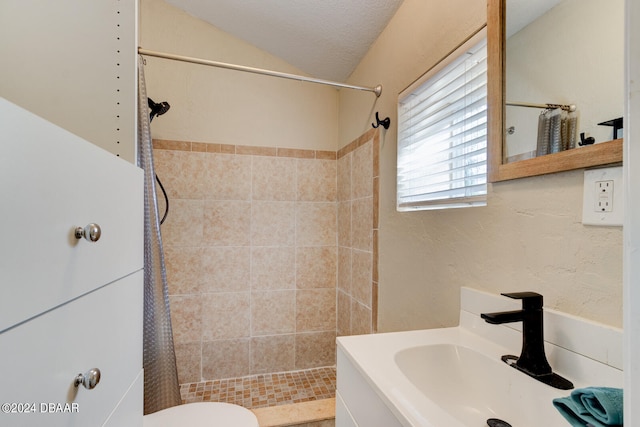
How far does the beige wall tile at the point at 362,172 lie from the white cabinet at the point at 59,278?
135cm

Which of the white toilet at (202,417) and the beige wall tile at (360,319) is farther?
the beige wall tile at (360,319)

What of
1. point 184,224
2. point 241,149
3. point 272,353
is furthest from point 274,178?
point 272,353

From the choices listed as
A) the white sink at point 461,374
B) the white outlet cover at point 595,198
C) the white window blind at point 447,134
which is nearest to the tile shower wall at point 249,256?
the white window blind at point 447,134

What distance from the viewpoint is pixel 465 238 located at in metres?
0.99

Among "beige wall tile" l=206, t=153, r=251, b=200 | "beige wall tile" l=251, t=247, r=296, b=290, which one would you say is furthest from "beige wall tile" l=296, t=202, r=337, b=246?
"beige wall tile" l=206, t=153, r=251, b=200

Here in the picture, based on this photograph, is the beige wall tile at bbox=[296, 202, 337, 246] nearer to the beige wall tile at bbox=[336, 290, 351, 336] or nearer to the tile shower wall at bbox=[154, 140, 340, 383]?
the tile shower wall at bbox=[154, 140, 340, 383]

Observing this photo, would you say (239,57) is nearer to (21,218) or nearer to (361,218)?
(361,218)

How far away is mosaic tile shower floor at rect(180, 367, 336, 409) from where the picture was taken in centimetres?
187

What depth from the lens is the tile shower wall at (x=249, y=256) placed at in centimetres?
201

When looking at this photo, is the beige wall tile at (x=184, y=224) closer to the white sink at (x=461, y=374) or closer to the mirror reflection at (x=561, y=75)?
the white sink at (x=461, y=374)

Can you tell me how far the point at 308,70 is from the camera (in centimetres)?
224

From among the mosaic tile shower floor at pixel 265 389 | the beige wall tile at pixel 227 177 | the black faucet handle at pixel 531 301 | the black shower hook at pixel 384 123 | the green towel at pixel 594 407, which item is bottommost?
the mosaic tile shower floor at pixel 265 389

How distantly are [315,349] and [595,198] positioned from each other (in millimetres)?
2072

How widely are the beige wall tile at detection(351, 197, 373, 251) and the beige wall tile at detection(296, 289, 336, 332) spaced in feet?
1.87
